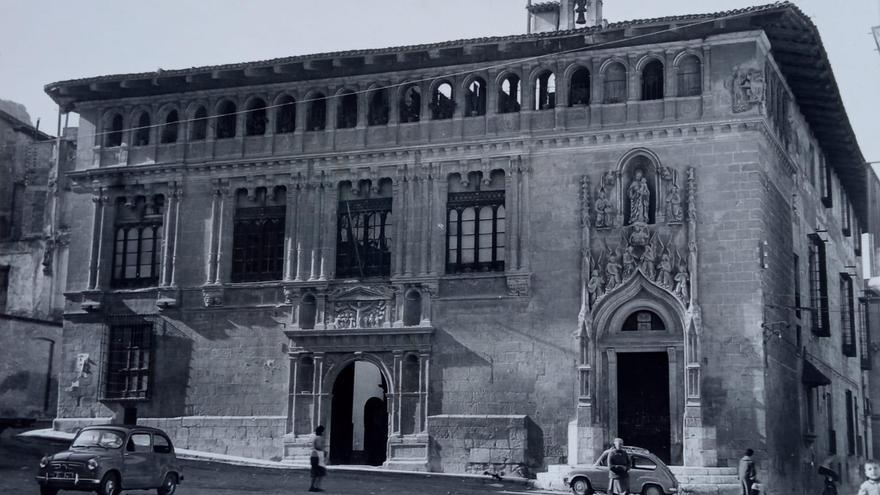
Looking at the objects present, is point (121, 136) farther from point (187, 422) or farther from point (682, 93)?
point (682, 93)

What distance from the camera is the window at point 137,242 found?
125 ft

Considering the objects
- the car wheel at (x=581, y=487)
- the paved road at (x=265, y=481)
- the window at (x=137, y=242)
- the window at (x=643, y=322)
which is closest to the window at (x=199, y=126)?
the window at (x=137, y=242)

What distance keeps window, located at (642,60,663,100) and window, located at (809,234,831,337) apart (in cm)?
935

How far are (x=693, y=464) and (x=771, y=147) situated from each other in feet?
31.0

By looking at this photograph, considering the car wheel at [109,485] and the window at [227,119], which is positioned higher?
the window at [227,119]

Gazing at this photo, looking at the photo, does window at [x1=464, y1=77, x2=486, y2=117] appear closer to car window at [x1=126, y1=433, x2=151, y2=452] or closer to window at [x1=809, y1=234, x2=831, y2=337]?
window at [x1=809, y1=234, x2=831, y2=337]

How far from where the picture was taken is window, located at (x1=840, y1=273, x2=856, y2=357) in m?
43.3

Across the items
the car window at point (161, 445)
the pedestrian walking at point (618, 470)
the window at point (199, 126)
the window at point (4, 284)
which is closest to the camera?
the car window at point (161, 445)

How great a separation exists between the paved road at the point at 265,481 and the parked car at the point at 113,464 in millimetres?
1558

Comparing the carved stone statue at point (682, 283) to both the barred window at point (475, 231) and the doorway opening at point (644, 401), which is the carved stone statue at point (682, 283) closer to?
the doorway opening at point (644, 401)

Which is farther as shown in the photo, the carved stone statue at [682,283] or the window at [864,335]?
the window at [864,335]

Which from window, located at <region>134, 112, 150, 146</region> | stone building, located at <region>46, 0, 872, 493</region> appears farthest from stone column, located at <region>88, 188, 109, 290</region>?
window, located at <region>134, 112, 150, 146</region>

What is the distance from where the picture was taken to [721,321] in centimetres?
3100

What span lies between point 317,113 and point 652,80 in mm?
10541
